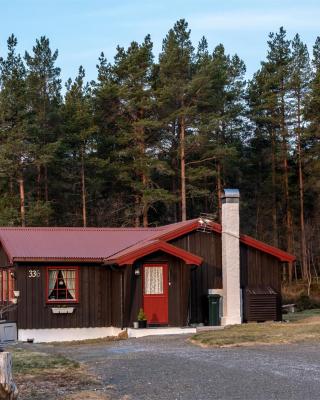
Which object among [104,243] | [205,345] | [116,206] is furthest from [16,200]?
[205,345]

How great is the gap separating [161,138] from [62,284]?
2115 cm

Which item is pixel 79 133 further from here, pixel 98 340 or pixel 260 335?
pixel 260 335

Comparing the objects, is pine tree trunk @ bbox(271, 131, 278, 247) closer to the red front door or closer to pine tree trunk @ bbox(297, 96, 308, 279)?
pine tree trunk @ bbox(297, 96, 308, 279)

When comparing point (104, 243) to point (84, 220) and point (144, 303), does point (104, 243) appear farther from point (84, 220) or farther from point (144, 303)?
point (84, 220)

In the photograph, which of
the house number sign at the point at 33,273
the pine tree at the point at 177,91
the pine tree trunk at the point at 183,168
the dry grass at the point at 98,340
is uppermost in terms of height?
the pine tree at the point at 177,91

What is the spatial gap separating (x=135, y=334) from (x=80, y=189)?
74.4ft

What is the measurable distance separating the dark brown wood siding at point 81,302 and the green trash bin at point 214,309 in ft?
9.47

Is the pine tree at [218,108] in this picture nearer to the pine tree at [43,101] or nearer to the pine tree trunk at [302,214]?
the pine tree trunk at [302,214]

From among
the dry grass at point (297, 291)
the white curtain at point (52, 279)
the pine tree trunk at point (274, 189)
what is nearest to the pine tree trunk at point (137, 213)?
the dry grass at point (297, 291)

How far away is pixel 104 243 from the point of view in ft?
82.5

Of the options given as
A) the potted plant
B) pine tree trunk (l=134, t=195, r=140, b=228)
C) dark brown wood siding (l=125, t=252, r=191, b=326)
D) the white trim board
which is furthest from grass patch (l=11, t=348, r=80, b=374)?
pine tree trunk (l=134, t=195, r=140, b=228)

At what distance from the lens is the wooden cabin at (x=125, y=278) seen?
891 inches

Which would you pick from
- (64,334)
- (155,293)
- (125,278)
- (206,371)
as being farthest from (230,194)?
(206,371)

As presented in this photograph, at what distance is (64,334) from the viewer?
2319cm
